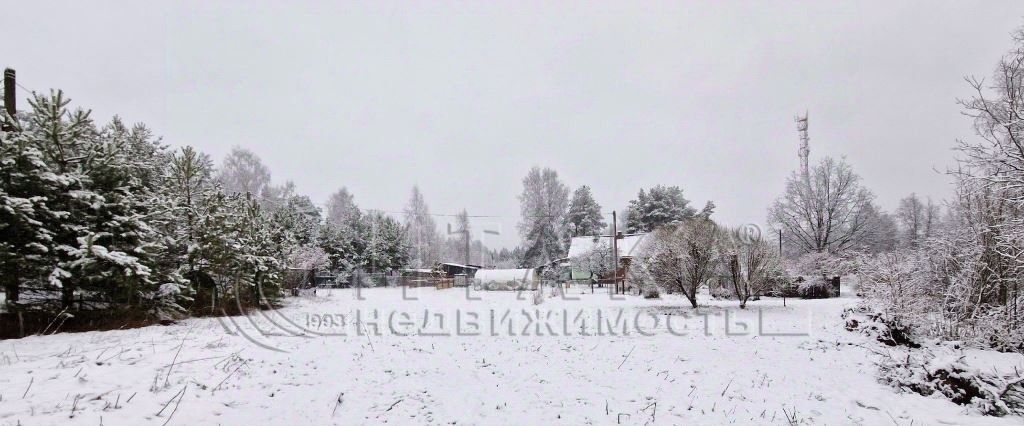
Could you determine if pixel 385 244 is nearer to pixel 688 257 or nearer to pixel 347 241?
pixel 347 241

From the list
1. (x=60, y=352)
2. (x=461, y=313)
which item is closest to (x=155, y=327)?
(x=60, y=352)

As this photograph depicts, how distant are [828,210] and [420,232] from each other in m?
40.6

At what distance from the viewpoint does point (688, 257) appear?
15.8 m

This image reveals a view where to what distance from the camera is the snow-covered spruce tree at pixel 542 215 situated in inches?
1729

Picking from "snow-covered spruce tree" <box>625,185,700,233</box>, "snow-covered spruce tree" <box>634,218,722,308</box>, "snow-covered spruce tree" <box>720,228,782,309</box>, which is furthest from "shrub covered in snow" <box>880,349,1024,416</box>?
"snow-covered spruce tree" <box>625,185,700,233</box>

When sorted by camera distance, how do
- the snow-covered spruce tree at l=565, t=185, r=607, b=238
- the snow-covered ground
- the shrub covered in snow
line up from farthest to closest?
the snow-covered spruce tree at l=565, t=185, r=607, b=238, the shrub covered in snow, the snow-covered ground

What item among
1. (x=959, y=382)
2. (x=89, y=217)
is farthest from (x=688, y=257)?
(x=89, y=217)

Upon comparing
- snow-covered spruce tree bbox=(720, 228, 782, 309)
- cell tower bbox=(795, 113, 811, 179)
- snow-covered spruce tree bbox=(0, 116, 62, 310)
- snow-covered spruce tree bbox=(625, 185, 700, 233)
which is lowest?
snow-covered spruce tree bbox=(720, 228, 782, 309)

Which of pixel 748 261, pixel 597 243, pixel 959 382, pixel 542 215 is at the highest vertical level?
pixel 542 215

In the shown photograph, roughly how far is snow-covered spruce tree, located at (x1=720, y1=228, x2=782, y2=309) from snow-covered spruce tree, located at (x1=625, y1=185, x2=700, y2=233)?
2832 centimetres

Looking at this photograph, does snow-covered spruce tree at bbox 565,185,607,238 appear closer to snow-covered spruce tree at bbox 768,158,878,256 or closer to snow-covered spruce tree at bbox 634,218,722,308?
snow-covered spruce tree at bbox 768,158,878,256

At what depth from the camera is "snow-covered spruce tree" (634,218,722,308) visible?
52.0ft

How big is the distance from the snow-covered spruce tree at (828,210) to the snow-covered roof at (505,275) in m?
18.8

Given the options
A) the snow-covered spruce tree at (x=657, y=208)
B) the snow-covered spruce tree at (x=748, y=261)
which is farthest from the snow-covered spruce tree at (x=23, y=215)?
the snow-covered spruce tree at (x=657, y=208)
